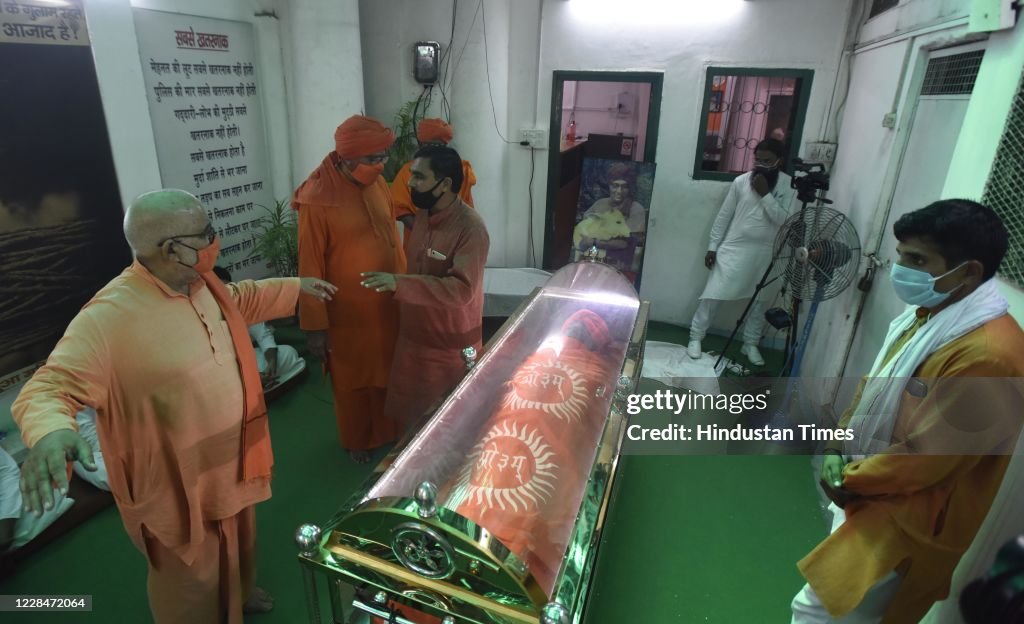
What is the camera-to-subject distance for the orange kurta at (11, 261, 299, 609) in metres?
A: 1.49

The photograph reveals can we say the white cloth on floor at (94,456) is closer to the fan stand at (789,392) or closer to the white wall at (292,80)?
the white wall at (292,80)

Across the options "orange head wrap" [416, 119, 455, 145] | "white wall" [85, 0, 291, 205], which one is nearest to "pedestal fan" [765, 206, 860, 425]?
"orange head wrap" [416, 119, 455, 145]

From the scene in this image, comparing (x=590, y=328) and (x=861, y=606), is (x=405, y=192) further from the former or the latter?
(x=861, y=606)

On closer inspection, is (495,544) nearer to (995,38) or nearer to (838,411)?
(995,38)

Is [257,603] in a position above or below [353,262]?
below

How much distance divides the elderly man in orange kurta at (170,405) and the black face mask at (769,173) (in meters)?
3.62

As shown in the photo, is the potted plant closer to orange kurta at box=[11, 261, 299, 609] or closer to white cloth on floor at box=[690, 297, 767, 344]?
orange kurta at box=[11, 261, 299, 609]

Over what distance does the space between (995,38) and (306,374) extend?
4.15 metres

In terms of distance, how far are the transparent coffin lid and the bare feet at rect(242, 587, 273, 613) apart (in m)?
1.05

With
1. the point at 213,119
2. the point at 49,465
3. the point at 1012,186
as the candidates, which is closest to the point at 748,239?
the point at 1012,186

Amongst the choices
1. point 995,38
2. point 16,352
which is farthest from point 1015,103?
point 16,352

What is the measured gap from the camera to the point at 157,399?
1654 mm

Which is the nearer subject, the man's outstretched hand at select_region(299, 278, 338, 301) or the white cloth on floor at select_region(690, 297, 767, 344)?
the man's outstretched hand at select_region(299, 278, 338, 301)

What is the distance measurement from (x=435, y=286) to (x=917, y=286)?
1842 mm
